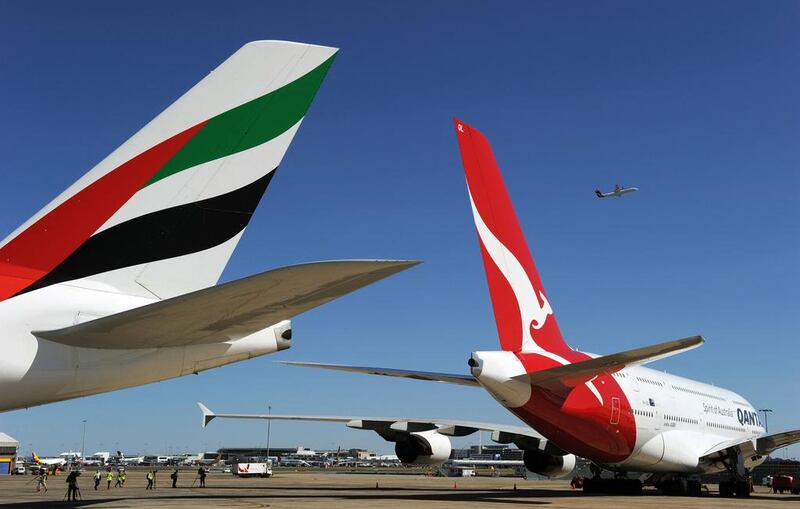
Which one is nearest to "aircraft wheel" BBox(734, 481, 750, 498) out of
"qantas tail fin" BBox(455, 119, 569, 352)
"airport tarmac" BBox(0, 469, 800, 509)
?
"airport tarmac" BBox(0, 469, 800, 509)

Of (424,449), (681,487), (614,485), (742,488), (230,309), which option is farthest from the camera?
(614,485)

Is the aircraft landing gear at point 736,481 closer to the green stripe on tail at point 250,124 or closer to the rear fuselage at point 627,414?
the rear fuselage at point 627,414

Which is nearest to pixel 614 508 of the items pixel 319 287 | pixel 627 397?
pixel 627 397

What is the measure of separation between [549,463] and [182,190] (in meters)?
22.4

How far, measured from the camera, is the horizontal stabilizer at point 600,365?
1643 centimetres

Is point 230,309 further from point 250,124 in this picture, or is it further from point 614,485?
point 614,485

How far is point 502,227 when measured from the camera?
2214cm

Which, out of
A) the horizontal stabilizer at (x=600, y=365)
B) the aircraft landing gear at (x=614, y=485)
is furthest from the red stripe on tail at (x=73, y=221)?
the aircraft landing gear at (x=614, y=485)

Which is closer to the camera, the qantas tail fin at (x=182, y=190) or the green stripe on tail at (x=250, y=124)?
the qantas tail fin at (x=182, y=190)

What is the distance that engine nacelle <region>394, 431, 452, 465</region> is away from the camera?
26188 millimetres

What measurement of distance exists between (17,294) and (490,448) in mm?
139196

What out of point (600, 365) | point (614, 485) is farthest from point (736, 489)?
point (600, 365)

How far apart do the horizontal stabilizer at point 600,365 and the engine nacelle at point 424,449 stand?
6.80 meters

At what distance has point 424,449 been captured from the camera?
26219 millimetres
